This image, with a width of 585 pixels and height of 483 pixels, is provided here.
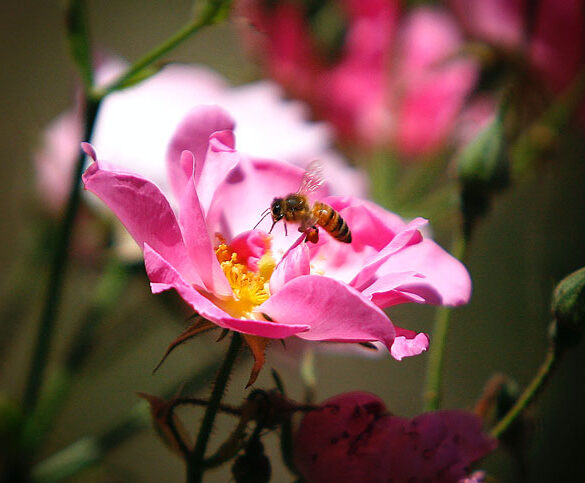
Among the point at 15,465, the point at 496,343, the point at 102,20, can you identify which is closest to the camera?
the point at 15,465

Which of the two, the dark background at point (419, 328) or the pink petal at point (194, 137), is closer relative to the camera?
the pink petal at point (194, 137)

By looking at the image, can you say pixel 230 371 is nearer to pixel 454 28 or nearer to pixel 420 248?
pixel 420 248

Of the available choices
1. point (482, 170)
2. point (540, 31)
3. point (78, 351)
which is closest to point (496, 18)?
point (540, 31)

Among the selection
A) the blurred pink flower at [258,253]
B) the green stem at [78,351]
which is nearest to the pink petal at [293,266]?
the blurred pink flower at [258,253]

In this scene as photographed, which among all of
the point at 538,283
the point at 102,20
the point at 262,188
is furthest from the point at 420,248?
the point at 102,20

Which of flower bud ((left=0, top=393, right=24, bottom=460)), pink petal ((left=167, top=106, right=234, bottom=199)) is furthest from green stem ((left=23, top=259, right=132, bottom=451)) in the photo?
pink petal ((left=167, top=106, right=234, bottom=199))

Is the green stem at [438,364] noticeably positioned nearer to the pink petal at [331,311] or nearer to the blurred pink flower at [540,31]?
the pink petal at [331,311]

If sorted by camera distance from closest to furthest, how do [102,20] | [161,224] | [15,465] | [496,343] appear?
[161,224]
[15,465]
[496,343]
[102,20]
